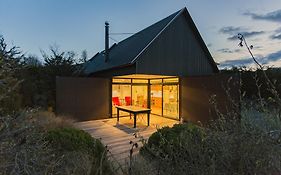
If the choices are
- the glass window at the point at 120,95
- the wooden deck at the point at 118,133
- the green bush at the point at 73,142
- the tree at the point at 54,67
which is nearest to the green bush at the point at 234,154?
the green bush at the point at 73,142

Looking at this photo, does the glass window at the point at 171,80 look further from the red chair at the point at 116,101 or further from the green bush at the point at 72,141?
the green bush at the point at 72,141

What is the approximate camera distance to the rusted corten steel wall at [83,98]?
1117 cm

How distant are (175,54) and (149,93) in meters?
3.53

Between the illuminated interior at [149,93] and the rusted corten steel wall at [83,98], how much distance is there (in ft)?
2.24

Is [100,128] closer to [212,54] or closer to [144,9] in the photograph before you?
[144,9]

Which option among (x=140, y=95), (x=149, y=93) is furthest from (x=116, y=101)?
(x=149, y=93)

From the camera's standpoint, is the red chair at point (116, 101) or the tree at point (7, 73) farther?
the red chair at point (116, 101)

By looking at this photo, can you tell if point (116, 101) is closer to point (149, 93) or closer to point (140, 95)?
point (140, 95)

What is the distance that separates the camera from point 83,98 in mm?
11719

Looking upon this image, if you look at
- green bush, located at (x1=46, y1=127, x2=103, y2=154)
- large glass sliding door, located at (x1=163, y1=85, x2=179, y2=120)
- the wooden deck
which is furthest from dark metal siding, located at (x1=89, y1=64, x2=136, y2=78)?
green bush, located at (x1=46, y1=127, x2=103, y2=154)

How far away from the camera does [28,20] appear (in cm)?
1136

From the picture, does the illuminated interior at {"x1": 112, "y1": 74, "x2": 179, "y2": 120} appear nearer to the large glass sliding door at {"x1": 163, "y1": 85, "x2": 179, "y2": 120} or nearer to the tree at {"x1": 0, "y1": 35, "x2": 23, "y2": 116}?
the large glass sliding door at {"x1": 163, "y1": 85, "x2": 179, "y2": 120}

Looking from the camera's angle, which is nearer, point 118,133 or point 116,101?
point 118,133

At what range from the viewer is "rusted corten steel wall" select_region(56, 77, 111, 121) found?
1117 centimetres
